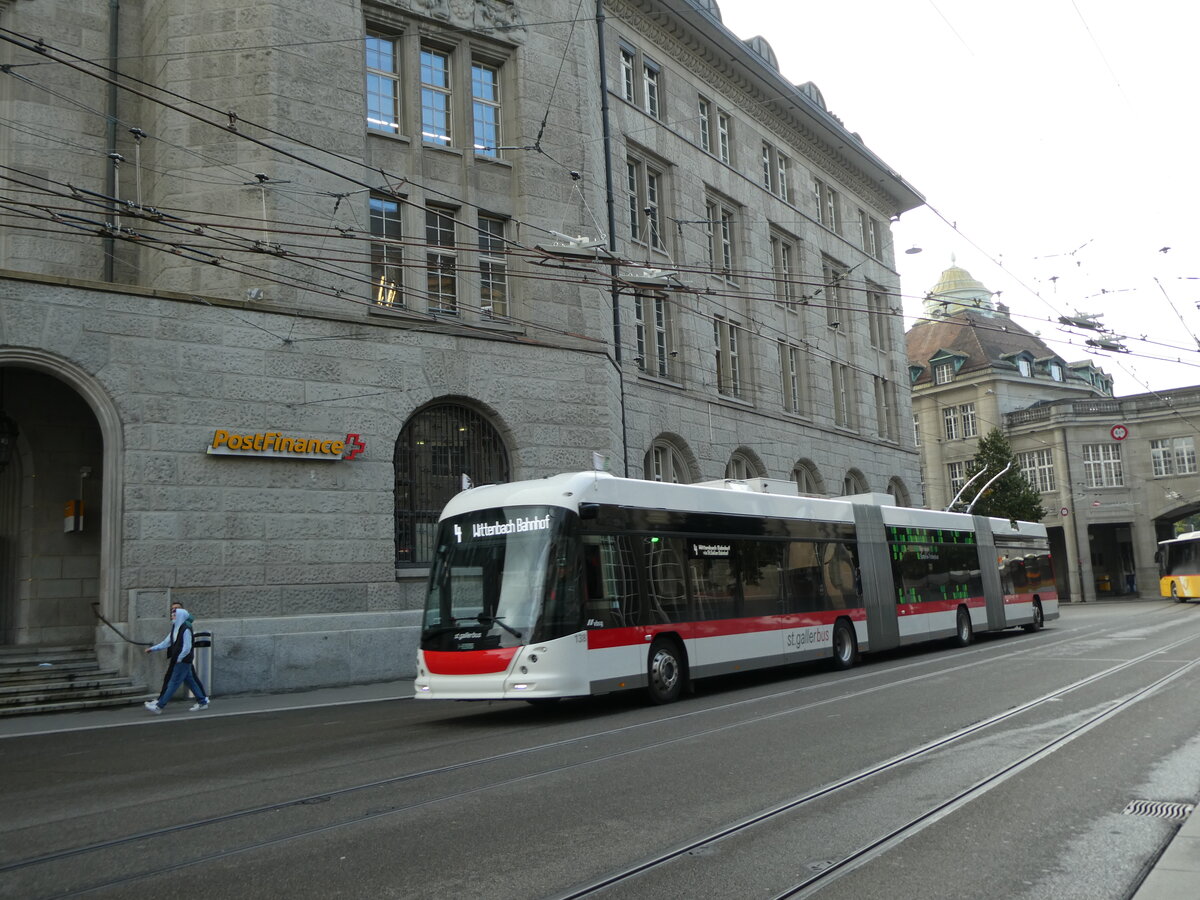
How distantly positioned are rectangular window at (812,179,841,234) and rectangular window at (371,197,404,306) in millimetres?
20831

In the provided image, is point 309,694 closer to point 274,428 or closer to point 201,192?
point 274,428

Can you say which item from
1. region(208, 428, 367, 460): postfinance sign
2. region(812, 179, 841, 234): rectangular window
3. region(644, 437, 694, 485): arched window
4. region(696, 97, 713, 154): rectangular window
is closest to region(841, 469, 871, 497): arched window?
region(812, 179, 841, 234): rectangular window

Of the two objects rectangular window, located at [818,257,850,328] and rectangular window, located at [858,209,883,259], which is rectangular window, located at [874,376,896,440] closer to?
rectangular window, located at [818,257,850,328]

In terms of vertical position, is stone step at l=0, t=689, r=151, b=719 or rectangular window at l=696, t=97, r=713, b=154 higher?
rectangular window at l=696, t=97, r=713, b=154

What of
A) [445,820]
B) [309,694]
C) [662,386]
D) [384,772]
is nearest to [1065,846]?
[445,820]

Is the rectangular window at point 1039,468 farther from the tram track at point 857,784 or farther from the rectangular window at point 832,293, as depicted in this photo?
the tram track at point 857,784

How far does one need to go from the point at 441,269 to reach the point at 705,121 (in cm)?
1389

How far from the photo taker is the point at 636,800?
734 cm

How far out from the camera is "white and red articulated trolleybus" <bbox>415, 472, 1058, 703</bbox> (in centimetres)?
1272

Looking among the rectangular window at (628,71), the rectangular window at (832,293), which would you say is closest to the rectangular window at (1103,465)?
the rectangular window at (832,293)

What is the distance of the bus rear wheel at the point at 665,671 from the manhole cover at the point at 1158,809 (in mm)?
7533

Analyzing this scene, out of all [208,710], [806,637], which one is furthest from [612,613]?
[208,710]

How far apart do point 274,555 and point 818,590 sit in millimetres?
9318

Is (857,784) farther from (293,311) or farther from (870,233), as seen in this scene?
(870,233)
